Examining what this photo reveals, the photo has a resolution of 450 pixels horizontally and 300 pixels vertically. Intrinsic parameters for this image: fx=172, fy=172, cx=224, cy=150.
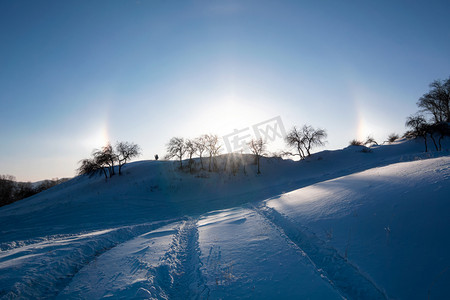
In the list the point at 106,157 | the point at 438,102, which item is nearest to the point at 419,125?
the point at 438,102

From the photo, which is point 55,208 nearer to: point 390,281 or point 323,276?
point 323,276

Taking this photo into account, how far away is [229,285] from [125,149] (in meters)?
37.9

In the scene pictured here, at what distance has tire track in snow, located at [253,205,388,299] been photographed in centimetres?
325

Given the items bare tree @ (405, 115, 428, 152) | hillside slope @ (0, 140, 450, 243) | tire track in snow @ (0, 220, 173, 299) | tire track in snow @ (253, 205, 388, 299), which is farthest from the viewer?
bare tree @ (405, 115, 428, 152)

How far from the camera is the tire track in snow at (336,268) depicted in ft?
10.7

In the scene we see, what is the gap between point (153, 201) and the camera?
63.0ft

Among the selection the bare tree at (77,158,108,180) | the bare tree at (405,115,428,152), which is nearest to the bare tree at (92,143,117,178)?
the bare tree at (77,158,108,180)

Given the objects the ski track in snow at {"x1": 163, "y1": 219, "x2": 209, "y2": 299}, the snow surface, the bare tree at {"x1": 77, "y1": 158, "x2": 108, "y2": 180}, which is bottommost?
the ski track in snow at {"x1": 163, "y1": 219, "x2": 209, "y2": 299}

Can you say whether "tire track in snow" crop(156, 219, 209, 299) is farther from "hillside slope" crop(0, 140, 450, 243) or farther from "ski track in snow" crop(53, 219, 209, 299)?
"hillside slope" crop(0, 140, 450, 243)

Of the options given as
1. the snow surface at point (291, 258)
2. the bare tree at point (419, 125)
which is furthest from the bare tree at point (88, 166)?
the bare tree at point (419, 125)

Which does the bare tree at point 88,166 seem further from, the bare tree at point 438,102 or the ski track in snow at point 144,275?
the bare tree at point 438,102

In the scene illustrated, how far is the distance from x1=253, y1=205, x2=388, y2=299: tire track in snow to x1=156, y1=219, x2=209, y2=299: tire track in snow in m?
2.76

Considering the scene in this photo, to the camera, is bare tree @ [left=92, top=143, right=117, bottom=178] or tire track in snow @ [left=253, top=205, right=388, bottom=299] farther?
bare tree @ [left=92, top=143, right=117, bottom=178]

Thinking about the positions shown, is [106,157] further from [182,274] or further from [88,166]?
[182,274]
